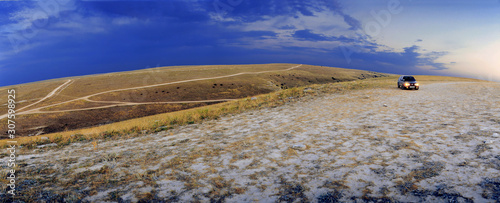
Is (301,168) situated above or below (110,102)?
above

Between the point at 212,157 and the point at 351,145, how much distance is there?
4.07 m

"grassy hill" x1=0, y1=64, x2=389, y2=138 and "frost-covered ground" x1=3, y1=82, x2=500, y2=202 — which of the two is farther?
"grassy hill" x1=0, y1=64, x2=389, y2=138

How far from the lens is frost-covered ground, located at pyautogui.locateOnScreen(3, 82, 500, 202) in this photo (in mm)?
4227

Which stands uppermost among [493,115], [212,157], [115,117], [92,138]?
[493,115]

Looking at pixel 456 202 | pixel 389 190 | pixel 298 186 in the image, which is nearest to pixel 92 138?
pixel 298 186

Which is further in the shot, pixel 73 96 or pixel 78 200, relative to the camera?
pixel 73 96

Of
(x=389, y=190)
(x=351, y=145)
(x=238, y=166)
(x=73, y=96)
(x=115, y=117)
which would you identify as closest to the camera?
(x=389, y=190)

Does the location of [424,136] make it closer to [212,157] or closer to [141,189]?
[212,157]

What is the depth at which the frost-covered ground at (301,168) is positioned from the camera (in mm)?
4227

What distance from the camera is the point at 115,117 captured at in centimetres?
4475

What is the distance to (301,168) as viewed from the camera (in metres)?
5.32

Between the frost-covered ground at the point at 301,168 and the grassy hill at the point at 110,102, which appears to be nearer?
the frost-covered ground at the point at 301,168

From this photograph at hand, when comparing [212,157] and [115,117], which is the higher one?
[212,157]

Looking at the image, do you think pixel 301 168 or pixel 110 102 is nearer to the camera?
pixel 301 168
